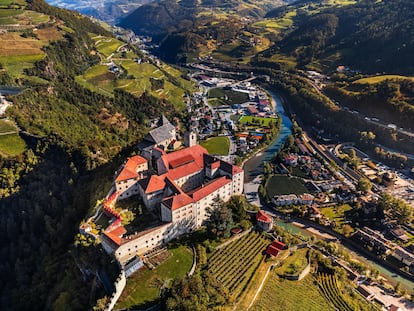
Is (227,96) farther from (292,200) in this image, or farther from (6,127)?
(6,127)

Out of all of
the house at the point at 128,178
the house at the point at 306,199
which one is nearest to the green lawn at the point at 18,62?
the house at the point at 128,178

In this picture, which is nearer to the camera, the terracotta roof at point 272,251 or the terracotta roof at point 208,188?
the terracotta roof at point 272,251

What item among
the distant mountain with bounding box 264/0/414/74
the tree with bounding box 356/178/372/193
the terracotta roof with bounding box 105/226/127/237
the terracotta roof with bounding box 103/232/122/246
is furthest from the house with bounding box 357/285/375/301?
the distant mountain with bounding box 264/0/414/74

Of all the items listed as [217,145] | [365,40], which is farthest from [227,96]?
[365,40]

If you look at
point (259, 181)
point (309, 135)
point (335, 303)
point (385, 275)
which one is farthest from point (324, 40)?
point (335, 303)

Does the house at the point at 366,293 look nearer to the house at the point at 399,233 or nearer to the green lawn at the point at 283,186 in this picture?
the house at the point at 399,233

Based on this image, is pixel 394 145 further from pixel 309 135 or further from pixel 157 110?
pixel 157 110

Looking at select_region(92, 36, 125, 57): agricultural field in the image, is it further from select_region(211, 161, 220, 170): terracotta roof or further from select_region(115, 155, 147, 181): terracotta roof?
select_region(211, 161, 220, 170): terracotta roof
